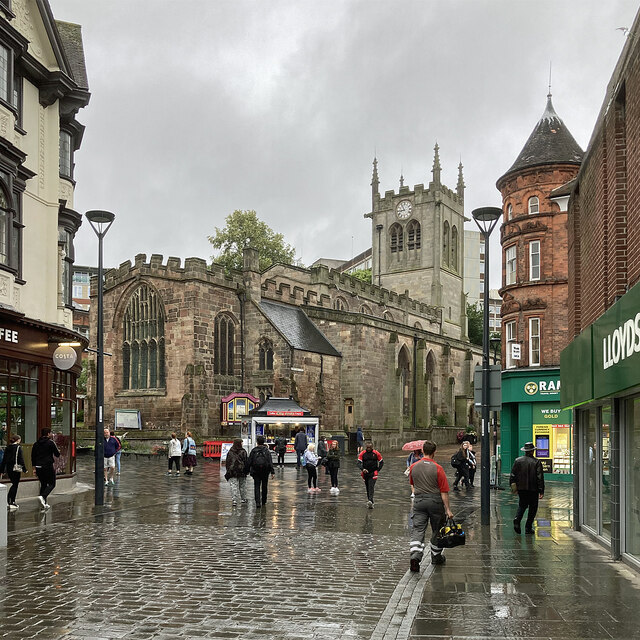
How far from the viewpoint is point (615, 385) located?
9977mm

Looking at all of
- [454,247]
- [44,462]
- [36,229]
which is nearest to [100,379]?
[44,462]

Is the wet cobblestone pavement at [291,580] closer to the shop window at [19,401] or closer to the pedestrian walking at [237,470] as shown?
the pedestrian walking at [237,470]

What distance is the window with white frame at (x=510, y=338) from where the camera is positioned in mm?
28625

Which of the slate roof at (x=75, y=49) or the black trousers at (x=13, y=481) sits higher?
the slate roof at (x=75, y=49)

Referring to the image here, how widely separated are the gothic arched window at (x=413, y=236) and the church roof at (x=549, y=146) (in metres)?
45.7

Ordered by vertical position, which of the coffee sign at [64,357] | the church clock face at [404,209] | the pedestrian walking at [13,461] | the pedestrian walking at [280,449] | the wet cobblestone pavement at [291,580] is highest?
the church clock face at [404,209]

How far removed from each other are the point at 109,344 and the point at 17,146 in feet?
96.4

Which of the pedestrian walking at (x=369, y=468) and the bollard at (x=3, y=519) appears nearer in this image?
the bollard at (x=3, y=519)

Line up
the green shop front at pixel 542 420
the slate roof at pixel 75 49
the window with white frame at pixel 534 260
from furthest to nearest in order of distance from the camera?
the window with white frame at pixel 534 260
the green shop front at pixel 542 420
the slate roof at pixel 75 49

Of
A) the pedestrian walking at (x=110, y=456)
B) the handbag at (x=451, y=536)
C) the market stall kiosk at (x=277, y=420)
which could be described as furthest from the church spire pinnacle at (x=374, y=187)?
the handbag at (x=451, y=536)

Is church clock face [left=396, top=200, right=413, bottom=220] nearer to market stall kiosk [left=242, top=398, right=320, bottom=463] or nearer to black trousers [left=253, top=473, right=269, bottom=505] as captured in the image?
market stall kiosk [left=242, top=398, right=320, bottom=463]

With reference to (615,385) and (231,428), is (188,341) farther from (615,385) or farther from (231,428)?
(615,385)

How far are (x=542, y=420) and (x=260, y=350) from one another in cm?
2267

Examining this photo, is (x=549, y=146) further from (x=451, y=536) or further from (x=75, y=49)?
(x=451, y=536)
